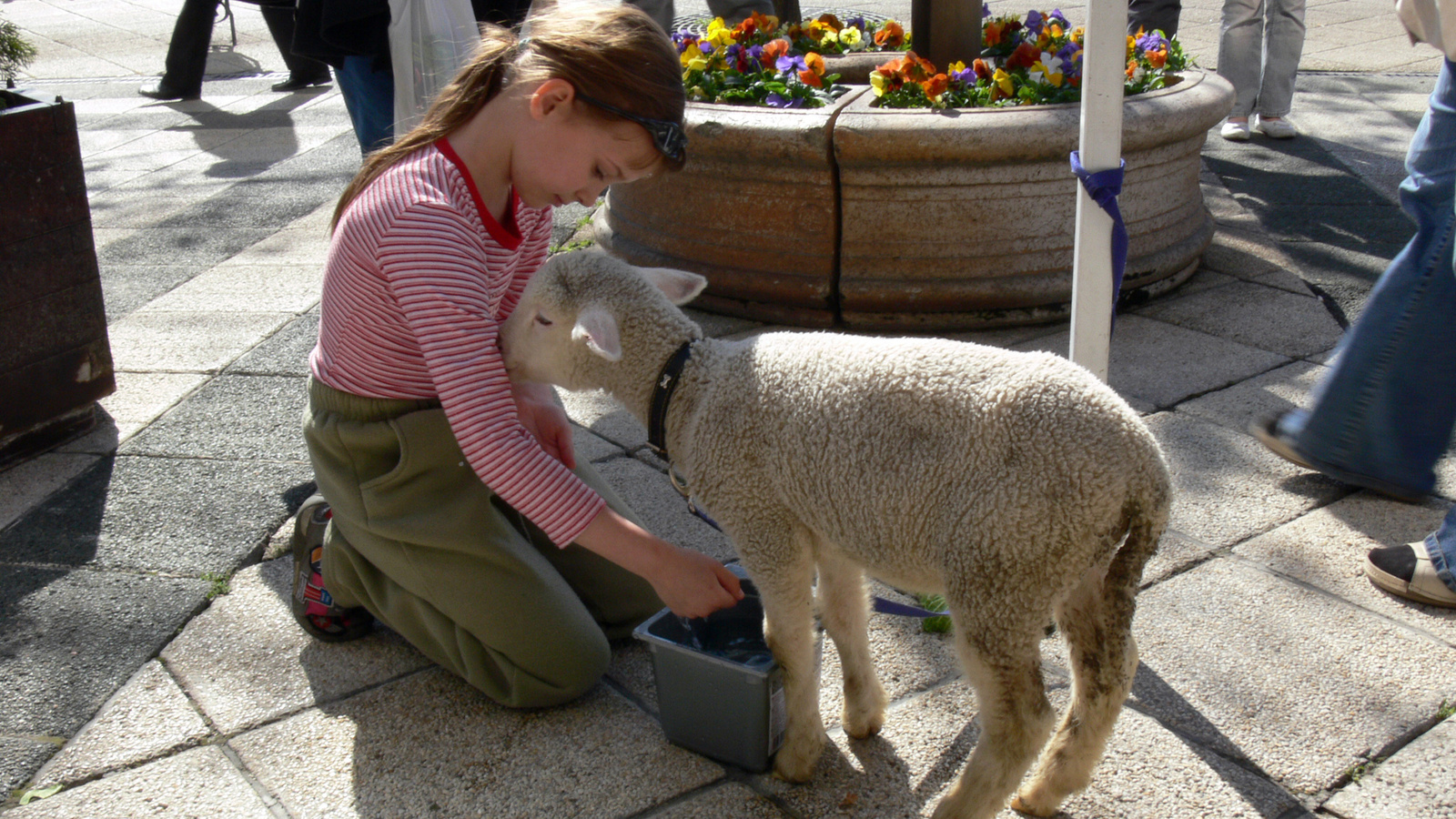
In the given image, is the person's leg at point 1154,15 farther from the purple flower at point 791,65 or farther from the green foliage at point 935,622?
the green foliage at point 935,622

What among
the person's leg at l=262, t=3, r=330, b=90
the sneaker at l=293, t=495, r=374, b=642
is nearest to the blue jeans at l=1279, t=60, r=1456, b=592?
the sneaker at l=293, t=495, r=374, b=642

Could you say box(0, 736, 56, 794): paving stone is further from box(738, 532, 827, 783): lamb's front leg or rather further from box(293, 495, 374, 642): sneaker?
box(738, 532, 827, 783): lamb's front leg

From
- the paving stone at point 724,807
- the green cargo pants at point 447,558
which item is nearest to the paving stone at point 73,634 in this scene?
the green cargo pants at point 447,558

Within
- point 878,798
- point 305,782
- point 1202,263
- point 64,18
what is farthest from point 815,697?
point 64,18

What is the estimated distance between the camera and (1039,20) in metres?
5.25

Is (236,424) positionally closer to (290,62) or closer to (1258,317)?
(1258,317)

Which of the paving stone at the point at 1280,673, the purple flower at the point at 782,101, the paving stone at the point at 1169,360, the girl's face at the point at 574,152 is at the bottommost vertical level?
the paving stone at the point at 1169,360

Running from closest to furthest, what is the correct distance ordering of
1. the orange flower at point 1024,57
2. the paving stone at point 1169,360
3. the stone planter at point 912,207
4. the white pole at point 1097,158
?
the white pole at point 1097,158, the paving stone at point 1169,360, the stone planter at point 912,207, the orange flower at point 1024,57

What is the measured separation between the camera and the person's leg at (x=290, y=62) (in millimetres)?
8845

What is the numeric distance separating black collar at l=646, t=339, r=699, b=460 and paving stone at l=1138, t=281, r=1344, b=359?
111 inches

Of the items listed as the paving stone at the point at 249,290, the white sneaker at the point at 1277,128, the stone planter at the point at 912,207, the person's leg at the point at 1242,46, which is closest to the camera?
the stone planter at the point at 912,207

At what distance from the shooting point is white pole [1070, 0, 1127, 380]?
254 cm

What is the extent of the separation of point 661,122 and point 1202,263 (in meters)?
3.55

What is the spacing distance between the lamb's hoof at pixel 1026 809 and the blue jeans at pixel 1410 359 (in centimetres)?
A: 131
